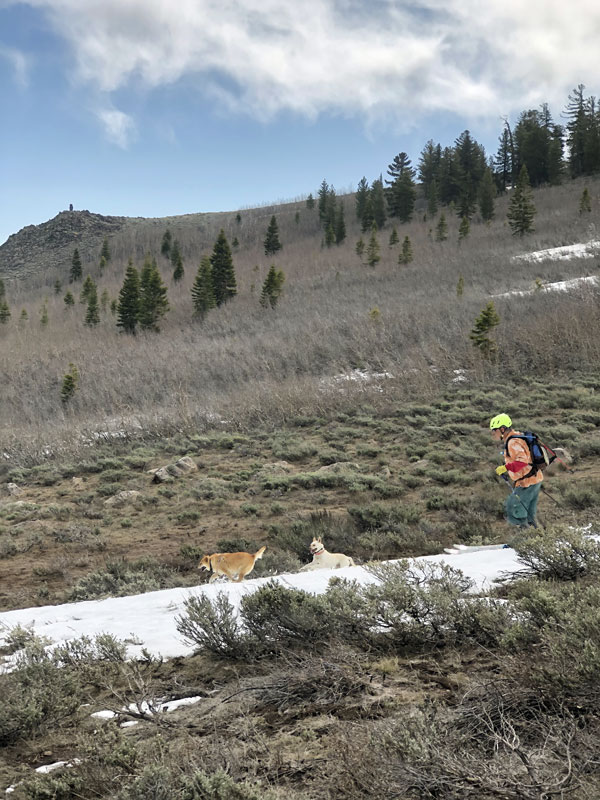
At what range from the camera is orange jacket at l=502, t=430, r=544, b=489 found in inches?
242

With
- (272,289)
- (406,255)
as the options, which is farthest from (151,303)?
(406,255)

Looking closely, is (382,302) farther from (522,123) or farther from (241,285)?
(522,123)

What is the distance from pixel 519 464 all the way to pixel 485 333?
39.7ft

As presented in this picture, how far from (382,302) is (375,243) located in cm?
1699

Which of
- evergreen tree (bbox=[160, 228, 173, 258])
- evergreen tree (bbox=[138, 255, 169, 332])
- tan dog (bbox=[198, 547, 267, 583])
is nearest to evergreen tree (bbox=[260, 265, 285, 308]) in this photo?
evergreen tree (bbox=[138, 255, 169, 332])

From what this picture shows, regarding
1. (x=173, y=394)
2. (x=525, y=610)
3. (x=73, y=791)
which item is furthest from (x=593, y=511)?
(x=173, y=394)

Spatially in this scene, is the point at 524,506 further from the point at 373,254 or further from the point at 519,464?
the point at 373,254

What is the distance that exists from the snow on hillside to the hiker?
4.37 ft

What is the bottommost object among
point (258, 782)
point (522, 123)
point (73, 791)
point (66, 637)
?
point (66, 637)

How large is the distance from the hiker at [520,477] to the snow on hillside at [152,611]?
1.33 m

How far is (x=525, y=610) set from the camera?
2727 mm

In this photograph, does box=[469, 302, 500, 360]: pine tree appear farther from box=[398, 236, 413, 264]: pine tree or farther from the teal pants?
box=[398, 236, 413, 264]: pine tree

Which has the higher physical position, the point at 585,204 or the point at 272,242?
the point at 272,242

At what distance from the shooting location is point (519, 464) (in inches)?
243
